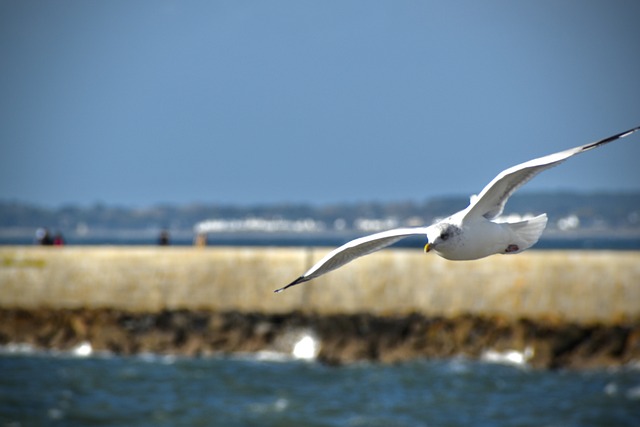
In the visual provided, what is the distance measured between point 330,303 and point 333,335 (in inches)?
29.6

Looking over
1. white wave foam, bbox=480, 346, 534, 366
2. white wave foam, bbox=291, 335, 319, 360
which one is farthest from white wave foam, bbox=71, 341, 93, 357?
white wave foam, bbox=480, 346, 534, 366

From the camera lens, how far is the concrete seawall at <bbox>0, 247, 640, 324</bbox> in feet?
58.3

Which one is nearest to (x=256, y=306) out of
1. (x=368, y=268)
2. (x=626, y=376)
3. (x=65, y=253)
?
(x=368, y=268)

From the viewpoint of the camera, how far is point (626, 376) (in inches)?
727

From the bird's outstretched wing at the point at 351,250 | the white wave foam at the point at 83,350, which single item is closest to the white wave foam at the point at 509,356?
the white wave foam at the point at 83,350

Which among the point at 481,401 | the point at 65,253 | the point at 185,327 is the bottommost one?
the point at 481,401

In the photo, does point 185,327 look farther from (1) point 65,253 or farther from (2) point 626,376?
(2) point 626,376

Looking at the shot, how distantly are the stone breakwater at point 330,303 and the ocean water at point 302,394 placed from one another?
1.15 ft

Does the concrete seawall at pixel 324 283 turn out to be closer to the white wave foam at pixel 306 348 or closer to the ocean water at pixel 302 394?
the white wave foam at pixel 306 348

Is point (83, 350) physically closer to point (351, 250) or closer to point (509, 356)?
point (509, 356)

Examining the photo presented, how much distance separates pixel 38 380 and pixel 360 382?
5791 millimetres

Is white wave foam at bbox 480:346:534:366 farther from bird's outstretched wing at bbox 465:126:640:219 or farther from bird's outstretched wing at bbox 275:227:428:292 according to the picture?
bird's outstretched wing at bbox 465:126:640:219

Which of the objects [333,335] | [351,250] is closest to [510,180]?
[351,250]

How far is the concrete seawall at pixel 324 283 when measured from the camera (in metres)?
17.8
